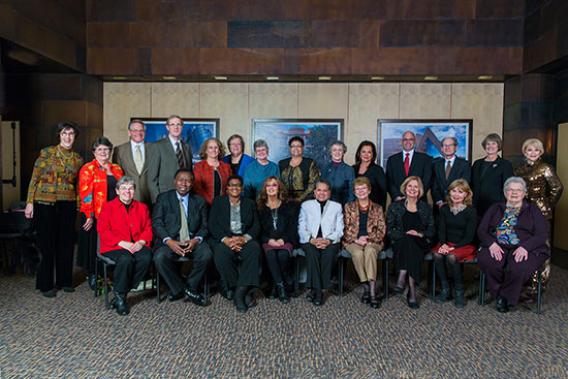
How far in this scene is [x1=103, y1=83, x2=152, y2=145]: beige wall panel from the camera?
7715 mm

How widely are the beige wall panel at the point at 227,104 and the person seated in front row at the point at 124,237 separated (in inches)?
146

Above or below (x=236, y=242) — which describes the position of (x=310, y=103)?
above

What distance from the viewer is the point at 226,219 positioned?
439cm

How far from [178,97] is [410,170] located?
4.17 meters

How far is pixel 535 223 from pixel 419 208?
0.98 m

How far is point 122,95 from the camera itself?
7.73 metres

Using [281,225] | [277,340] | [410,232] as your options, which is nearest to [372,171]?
[410,232]

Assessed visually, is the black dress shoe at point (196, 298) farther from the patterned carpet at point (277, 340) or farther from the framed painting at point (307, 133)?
the framed painting at point (307, 133)

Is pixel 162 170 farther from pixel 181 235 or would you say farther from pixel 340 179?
pixel 340 179

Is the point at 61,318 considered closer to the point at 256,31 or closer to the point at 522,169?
the point at 522,169

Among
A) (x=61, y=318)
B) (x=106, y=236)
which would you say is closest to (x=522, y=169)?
(x=106, y=236)

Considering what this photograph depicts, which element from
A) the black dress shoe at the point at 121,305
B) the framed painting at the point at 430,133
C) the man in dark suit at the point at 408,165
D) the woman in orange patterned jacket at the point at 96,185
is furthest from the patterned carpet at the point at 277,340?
the framed painting at the point at 430,133

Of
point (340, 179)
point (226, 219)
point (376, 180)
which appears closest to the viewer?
point (226, 219)

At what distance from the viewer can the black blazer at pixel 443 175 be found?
4953 mm
